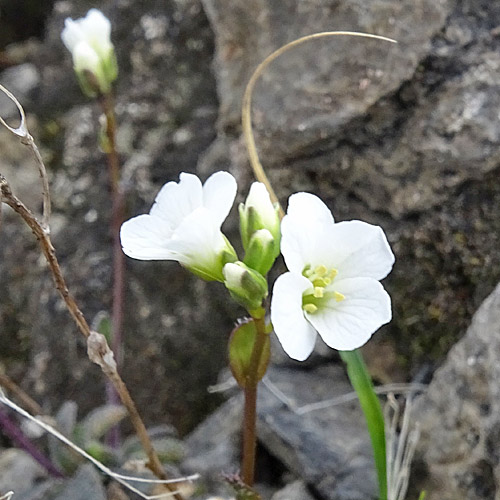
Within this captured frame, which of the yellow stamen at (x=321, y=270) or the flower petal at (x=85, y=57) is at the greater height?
the flower petal at (x=85, y=57)

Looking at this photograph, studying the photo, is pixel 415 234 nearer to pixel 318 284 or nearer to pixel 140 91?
pixel 318 284

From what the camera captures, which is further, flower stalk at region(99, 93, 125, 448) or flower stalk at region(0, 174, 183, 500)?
flower stalk at region(99, 93, 125, 448)

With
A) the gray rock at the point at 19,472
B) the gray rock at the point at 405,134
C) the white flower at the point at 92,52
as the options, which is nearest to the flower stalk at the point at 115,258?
the white flower at the point at 92,52

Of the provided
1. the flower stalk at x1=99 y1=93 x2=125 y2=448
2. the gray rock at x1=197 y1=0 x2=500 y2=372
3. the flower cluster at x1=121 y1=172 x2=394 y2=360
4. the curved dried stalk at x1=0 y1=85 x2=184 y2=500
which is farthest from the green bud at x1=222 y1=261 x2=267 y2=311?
the flower stalk at x1=99 y1=93 x2=125 y2=448

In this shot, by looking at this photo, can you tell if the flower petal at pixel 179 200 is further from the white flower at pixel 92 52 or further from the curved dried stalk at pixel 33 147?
the white flower at pixel 92 52

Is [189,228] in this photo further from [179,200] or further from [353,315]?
[353,315]

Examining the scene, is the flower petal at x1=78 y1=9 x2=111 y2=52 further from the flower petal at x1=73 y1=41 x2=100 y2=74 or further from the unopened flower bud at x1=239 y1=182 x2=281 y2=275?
the unopened flower bud at x1=239 y1=182 x2=281 y2=275
